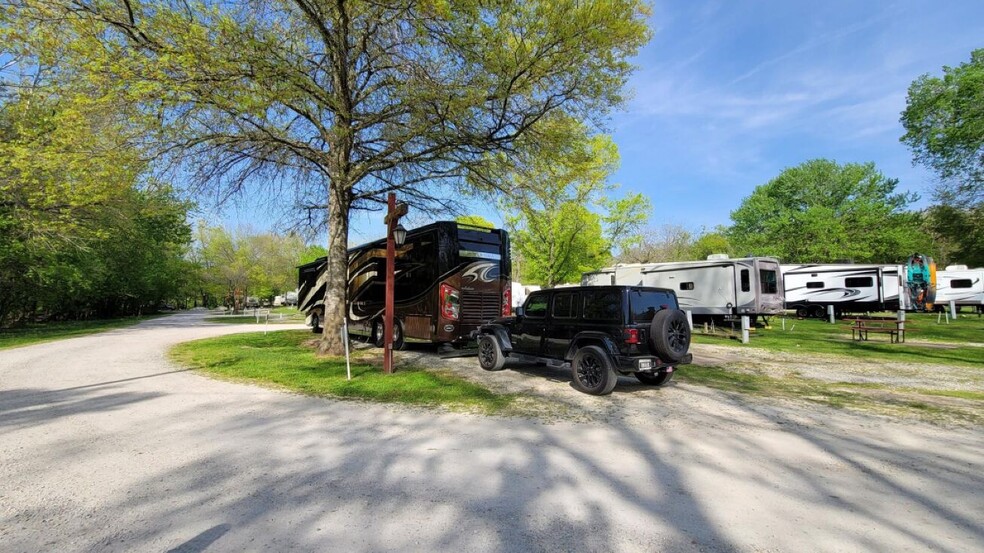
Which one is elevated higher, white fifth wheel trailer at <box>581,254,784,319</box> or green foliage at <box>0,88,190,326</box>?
green foliage at <box>0,88,190,326</box>

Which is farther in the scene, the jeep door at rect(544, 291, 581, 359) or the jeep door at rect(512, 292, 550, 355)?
the jeep door at rect(512, 292, 550, 355)

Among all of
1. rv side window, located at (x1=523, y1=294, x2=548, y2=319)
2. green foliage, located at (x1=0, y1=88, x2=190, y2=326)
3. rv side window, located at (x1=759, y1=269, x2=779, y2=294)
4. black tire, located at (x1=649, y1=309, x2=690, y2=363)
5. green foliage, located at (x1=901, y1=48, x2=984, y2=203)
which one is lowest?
black tire, located at (x1=649, y1=309, x2=690, y2=363)

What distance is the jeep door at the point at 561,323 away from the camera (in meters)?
8.27

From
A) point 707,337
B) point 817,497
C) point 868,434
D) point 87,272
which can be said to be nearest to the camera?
point 817,497

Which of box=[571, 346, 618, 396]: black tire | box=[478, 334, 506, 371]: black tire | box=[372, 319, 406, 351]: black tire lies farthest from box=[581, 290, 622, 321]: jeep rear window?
box=[372, 319, 406, 351]: black tire

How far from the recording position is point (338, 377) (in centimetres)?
910

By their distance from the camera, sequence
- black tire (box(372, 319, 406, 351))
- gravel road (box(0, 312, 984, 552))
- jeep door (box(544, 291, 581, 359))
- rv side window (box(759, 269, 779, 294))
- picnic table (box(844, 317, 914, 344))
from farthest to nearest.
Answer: rv side window (box(759, 269, 779, 294)), picnic table (box(844, 317, 914, 344)), black tire (box(372, 319, 406, 351)), jeep door (box(544, 291, 581, 359)), gravel road (box(0, 312, 984, 552))

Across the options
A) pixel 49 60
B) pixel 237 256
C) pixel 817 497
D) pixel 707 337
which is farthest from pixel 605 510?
pixel 237 256

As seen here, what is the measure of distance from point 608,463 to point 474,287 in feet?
26.6

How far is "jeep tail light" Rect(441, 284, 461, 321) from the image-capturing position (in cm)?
1201

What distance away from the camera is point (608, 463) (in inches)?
178

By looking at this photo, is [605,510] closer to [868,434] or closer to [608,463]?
[608,463]

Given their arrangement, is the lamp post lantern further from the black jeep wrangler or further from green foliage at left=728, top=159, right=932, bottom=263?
green foliage at left=728, top=159, right=932, bottom=263

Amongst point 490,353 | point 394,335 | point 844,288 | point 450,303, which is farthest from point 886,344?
point 394,335
